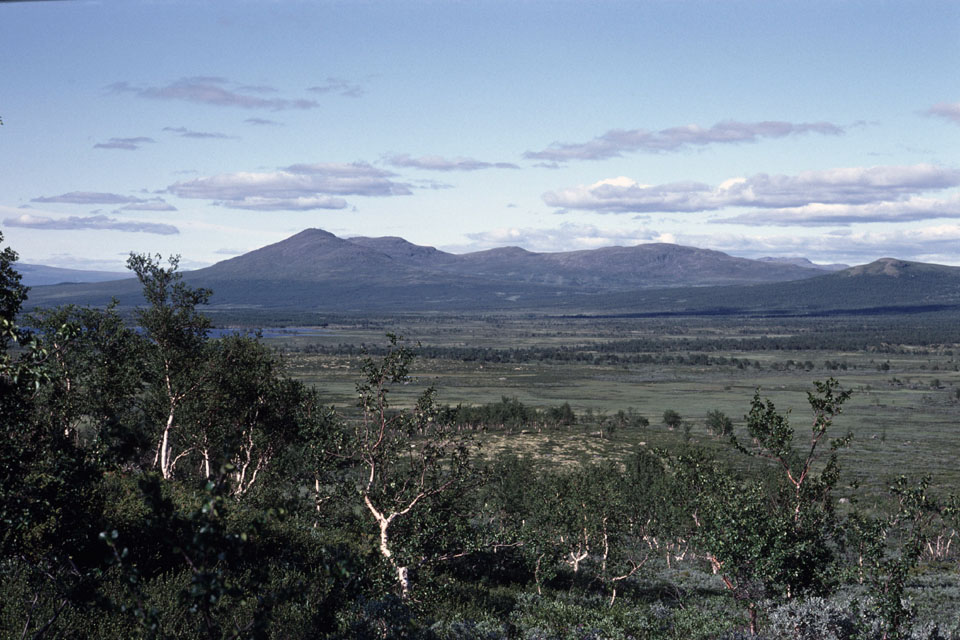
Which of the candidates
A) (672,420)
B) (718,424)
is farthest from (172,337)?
(672,420)

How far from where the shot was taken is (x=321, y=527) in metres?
27.5

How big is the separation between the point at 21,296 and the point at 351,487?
954 centimetres

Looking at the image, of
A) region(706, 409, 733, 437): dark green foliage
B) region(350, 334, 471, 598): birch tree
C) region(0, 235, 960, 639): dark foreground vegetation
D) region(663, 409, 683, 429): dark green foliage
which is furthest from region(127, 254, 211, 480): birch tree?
region(663, 409, 683, 429): dark green foliage

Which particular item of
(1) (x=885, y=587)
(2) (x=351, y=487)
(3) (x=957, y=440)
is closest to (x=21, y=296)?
(2) (x=351, y=487)

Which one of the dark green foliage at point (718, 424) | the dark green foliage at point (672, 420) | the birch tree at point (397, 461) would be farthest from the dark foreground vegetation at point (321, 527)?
the dark green foliage at point (672, 420)

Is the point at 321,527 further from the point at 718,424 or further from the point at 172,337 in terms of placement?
the point at 718,424

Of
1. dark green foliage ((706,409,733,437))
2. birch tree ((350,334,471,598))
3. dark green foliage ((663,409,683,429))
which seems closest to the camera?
birch tree ((350,334,471,598))

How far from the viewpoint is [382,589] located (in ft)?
53.6

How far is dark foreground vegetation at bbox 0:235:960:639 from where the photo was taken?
1112 centimetres

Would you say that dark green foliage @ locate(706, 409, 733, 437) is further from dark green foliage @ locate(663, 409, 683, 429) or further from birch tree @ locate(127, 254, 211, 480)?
birch tree @ locate(127, 254, 211, 480)

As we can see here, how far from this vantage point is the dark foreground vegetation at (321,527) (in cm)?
1112

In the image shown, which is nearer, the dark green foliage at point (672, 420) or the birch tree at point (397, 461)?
the birch tree at point (397, 461)

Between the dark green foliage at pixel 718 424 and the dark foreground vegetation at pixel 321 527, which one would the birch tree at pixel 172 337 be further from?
the dark green foliage at pixel 718 424

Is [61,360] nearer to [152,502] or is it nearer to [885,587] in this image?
[152,502]
